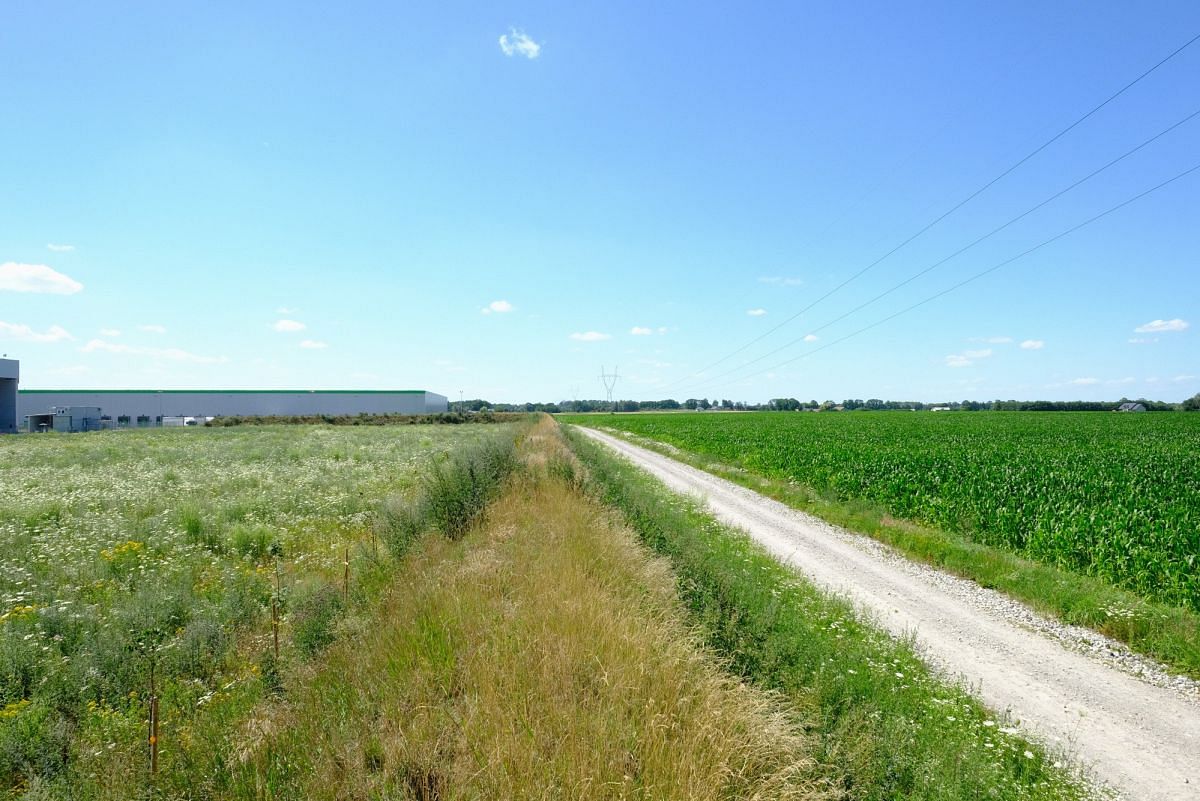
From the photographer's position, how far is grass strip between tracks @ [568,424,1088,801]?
13.0ft

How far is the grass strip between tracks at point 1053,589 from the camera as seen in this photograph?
23.0 feet

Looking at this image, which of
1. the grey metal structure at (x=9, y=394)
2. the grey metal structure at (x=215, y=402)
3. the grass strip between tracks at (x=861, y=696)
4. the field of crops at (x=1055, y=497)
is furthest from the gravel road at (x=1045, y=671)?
the grey metal structure at (x=215, y=402)

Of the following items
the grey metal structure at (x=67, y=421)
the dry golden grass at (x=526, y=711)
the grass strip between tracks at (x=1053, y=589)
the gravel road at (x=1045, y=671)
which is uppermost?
the grey metal structure at (x=67, y=421)

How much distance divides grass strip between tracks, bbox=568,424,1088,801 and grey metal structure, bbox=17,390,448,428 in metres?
102

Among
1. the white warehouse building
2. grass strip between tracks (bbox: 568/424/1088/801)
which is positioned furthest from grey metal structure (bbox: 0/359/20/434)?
grass strip between tracks (bbox: 568/424/1088/801)

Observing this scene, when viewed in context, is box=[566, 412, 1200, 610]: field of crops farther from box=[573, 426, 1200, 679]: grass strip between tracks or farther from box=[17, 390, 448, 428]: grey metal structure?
box=[17, 390, 448, 428]: grey metal structure

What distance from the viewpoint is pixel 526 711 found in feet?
12.9

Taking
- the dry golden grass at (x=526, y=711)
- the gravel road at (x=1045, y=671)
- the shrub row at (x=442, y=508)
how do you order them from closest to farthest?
the dry golden grass at (x=526, y=711)
the gravel road at (x=1045, y=671)
the shrub row at (x=442, y=508)

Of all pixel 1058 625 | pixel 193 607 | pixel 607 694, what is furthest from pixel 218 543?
pixel 1058 625

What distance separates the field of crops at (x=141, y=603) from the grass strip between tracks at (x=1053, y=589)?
10704 millimetres

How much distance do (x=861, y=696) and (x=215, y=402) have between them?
111 metres

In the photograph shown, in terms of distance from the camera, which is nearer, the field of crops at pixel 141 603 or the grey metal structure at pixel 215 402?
the field of crops at pixel 141 603

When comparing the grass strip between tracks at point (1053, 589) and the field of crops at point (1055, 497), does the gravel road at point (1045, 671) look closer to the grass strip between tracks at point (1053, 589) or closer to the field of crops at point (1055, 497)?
the grass strip between tracks at point (1053, 589)

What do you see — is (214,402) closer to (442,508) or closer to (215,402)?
(215,402)
